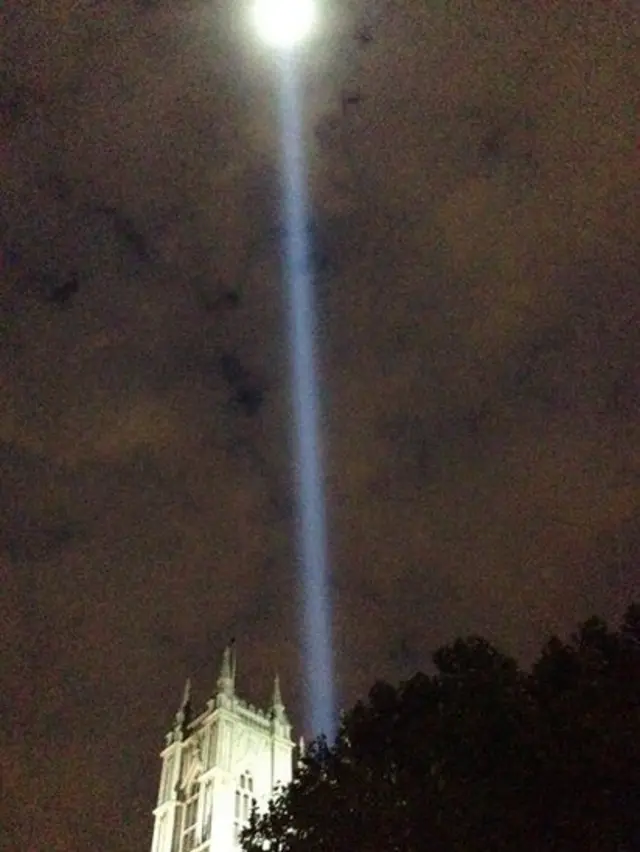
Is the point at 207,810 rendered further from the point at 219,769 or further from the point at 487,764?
the point at 487,764

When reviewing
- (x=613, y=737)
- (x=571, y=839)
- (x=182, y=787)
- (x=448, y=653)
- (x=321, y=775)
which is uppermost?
(x=182, y=787)

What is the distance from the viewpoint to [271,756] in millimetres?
68375

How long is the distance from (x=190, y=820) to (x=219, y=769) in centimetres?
394

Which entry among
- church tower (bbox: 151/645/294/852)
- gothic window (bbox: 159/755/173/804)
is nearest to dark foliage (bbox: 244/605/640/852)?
church tower (bbox: 151/645/294/852)

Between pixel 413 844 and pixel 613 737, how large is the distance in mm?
4310

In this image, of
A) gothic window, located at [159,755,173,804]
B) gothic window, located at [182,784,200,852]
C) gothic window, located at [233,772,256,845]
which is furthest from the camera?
gothic window, located at [159,755,173,804]

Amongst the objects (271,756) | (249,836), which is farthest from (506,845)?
(271,756)

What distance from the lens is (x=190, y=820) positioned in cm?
6372

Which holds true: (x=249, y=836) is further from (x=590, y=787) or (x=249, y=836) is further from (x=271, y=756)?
(x=271, y=756)

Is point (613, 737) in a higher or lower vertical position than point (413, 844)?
higher

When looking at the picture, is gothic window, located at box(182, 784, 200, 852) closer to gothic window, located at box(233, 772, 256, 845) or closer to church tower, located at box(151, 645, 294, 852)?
church tower, located at box(151, 645, 294, 852)

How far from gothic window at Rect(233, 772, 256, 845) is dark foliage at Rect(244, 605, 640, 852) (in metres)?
43.5

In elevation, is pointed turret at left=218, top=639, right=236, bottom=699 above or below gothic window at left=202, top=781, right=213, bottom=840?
above

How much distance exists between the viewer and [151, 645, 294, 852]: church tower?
204ft
